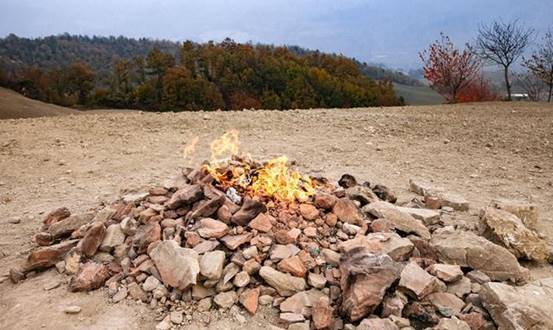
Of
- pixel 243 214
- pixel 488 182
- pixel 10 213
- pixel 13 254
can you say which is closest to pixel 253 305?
pixel 243 214

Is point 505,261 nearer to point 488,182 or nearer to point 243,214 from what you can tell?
point 243,214

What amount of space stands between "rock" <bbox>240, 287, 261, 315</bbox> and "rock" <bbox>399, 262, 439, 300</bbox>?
137 centimetres

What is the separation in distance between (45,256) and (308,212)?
118 inches

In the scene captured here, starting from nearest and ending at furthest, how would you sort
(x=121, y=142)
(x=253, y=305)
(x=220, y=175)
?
(x=253, y=305), (x=220, y=175), (x=121, y=142)

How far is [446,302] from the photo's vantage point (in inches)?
156

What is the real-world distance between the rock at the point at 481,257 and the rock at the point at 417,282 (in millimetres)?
654

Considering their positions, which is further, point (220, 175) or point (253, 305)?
point (220, 175)

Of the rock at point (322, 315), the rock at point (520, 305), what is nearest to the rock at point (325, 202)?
the rock at point (322, 315)

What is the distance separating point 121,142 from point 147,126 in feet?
5.66

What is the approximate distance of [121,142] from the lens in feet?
34.3

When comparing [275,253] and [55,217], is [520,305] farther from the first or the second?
[55,217]

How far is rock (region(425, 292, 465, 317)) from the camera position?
3863 mm

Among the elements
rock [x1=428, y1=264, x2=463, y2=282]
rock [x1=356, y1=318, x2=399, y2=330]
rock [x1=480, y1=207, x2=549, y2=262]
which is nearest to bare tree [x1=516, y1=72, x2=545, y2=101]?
rock [x1=480, y1=207, x2=549, y2=262]

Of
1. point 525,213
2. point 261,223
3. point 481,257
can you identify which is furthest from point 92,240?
point 525,213
